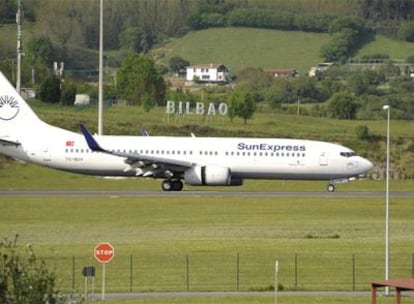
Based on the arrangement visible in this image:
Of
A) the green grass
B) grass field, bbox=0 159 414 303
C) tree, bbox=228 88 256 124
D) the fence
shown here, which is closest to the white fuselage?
grass field, bbox=0 159 414 303

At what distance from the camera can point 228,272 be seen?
52.2 m

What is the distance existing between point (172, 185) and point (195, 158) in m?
2.21

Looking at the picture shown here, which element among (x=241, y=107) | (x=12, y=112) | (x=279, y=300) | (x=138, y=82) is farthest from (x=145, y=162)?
(x=138, y=82)

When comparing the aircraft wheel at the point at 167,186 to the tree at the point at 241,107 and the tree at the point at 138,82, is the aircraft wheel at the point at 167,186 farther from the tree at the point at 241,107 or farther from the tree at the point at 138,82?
the tree at the point at 138,82

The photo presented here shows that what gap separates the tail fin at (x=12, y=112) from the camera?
293 feet

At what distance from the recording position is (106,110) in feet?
493

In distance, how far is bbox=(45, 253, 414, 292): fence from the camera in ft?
161

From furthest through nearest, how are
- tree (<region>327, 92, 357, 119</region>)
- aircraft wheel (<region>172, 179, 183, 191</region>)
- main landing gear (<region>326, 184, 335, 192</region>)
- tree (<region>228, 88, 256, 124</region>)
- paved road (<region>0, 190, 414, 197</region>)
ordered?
tree (<region>327, 92, 357, 119</region>) < tree (<region>228, 88, 256, 124</region>) < main landing gear (<region>326, 184, 335, 192</region>) < aircraft wheel (<region>172, 179, 183, 191</region>) < paved road (<region>0, 190, 414, 197</region>)

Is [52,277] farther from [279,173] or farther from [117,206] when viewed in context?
[279,173]

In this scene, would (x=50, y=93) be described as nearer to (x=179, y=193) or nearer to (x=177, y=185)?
(x=177, y=185)

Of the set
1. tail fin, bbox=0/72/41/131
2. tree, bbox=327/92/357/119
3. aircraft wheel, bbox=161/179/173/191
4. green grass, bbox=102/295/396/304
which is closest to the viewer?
green grass, bbox=102/295/396/304

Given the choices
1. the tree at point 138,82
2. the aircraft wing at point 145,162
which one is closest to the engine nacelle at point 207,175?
the aircraft wing at point 145,162

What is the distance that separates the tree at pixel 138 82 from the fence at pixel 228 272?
382 ft

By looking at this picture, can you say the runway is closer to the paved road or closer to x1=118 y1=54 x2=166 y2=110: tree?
the paved road
